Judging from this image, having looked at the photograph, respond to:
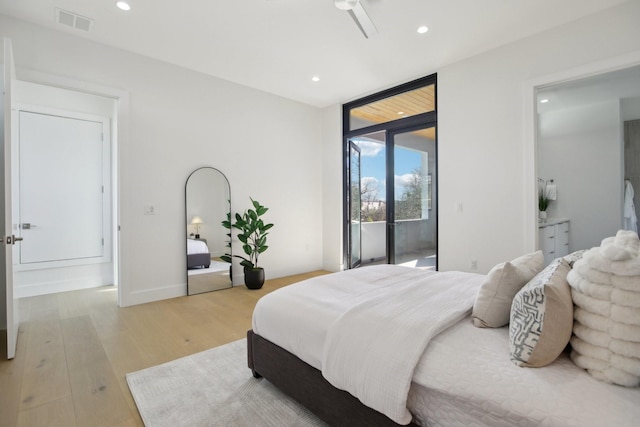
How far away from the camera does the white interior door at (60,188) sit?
4.04m

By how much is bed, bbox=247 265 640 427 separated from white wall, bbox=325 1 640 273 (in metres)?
1.84

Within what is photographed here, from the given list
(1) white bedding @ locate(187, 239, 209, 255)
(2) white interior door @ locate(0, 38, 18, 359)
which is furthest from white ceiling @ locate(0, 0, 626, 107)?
(1) white bedding @ locate(187, 239, 209, 255)

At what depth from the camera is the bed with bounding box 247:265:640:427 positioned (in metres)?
0.91

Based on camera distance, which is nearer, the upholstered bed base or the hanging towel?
the upholstered bed base

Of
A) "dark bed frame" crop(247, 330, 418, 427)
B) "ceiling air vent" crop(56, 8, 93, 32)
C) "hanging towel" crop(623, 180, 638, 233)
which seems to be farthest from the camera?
"hanging towel" crop(623, 180, 638, 233)

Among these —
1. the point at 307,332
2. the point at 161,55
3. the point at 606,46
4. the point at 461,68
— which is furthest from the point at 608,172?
the point at 161,55

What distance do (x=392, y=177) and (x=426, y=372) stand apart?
378 cm

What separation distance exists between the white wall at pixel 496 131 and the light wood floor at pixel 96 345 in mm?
2824

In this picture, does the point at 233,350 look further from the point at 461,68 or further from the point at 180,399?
the point at 461,68

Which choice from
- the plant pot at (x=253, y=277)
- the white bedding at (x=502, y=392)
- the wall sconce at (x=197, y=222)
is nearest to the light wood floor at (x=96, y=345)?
the plant pot at (x=253, y=277)

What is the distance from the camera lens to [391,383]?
3.73ft

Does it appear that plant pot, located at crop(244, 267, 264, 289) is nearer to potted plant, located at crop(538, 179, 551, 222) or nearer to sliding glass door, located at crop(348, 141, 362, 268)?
sliding glass door, located at crop(348, 141, 362, 268)

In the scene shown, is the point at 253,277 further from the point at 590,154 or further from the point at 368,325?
the point at 590,154

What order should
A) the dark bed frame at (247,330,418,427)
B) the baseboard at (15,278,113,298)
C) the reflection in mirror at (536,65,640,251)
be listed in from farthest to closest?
1. the reflection in mirror at (536,65,640,251)
2. the baseboard at (15,278,113,298)
3. the dark bed frame at (247,330,418,427)
